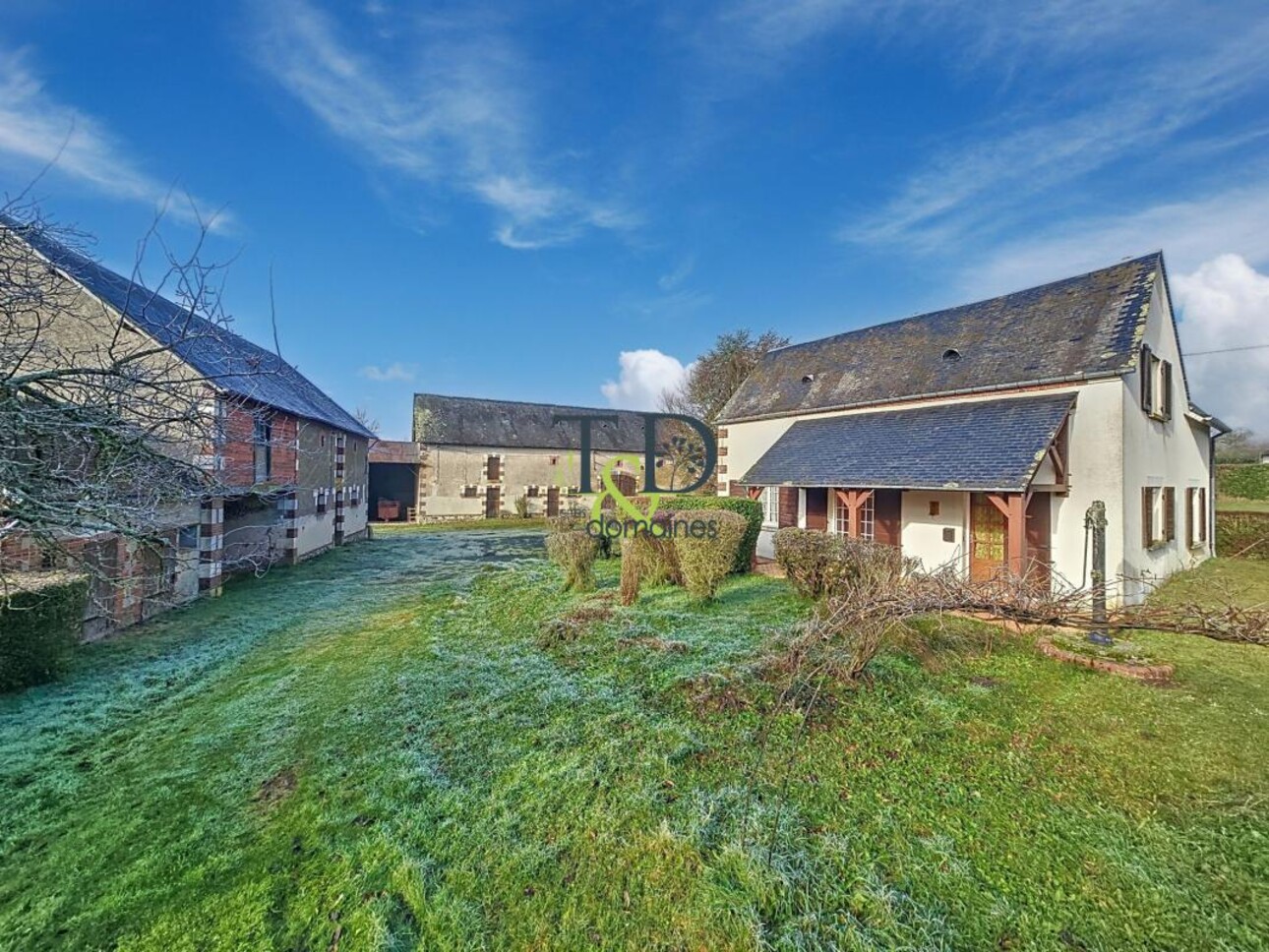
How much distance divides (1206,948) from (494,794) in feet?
12.5

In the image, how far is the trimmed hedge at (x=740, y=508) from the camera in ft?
36.9

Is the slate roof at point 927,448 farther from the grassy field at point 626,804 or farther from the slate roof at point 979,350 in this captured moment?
A: the grassy field at point 626,804

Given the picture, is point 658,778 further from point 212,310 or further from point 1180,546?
point 1180,546

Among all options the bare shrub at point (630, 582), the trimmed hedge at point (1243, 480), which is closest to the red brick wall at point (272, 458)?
the bare shrub at point (630, 582)

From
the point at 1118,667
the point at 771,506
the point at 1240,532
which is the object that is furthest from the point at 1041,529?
the point at 1240,532

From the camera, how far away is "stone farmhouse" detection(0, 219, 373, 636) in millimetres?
4582

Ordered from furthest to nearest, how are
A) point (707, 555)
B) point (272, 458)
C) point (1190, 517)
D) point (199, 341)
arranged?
point (1190, 517), point (272, 458), point (707, 555), point (199, 341)

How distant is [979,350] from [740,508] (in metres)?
6.41

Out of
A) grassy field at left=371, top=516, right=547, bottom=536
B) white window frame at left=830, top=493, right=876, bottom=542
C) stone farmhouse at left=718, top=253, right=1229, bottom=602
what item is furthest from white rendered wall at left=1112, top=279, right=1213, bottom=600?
grassy field at left=371, top=516, right=547, bottom=536

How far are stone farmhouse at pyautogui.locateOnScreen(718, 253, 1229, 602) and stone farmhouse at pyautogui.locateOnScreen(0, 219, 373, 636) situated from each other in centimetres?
953

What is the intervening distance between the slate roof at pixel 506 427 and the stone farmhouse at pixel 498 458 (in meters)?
0.05

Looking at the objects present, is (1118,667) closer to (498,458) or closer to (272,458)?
(272,458)

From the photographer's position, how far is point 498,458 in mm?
26719

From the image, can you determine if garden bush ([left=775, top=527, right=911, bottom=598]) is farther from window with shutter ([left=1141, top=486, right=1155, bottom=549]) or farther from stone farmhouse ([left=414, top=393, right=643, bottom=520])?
stone farmhouse ([left=414, top=393, right=643, bottom=520])
